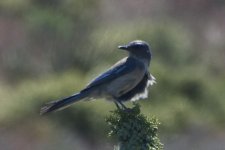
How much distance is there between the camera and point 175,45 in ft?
60.6

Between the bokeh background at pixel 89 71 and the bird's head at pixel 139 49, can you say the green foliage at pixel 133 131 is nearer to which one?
the bird's head at pixel 139 49

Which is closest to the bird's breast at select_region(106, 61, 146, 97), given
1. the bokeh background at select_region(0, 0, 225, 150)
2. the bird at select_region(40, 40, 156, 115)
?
the bird at select_region(40, 40, 156, 115)

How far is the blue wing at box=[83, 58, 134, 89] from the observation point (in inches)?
290

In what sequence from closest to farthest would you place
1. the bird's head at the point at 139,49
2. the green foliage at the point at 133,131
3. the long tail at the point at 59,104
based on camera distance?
the green foliage at the point at 133,131 < the long tail at the point at 59,104 < the bird's head at the point at 139,49

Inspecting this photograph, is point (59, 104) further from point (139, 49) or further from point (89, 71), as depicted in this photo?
point (89, 71)

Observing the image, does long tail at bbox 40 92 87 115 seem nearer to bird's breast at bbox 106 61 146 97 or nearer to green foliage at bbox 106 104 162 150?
bird's breast at bbox 106 61 146 97

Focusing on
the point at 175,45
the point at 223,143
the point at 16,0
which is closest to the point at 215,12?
the point at 16,0

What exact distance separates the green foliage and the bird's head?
117cm

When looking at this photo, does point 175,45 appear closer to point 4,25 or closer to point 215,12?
point 4,25

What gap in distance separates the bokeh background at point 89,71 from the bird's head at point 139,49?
686 cm

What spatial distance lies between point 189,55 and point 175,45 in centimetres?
60

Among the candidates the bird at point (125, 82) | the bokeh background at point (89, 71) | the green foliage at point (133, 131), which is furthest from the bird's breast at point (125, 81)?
the bokeh background at point (89, 71)

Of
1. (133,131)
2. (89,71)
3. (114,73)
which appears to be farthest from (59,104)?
(89,71)

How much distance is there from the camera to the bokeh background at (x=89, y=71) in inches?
603
